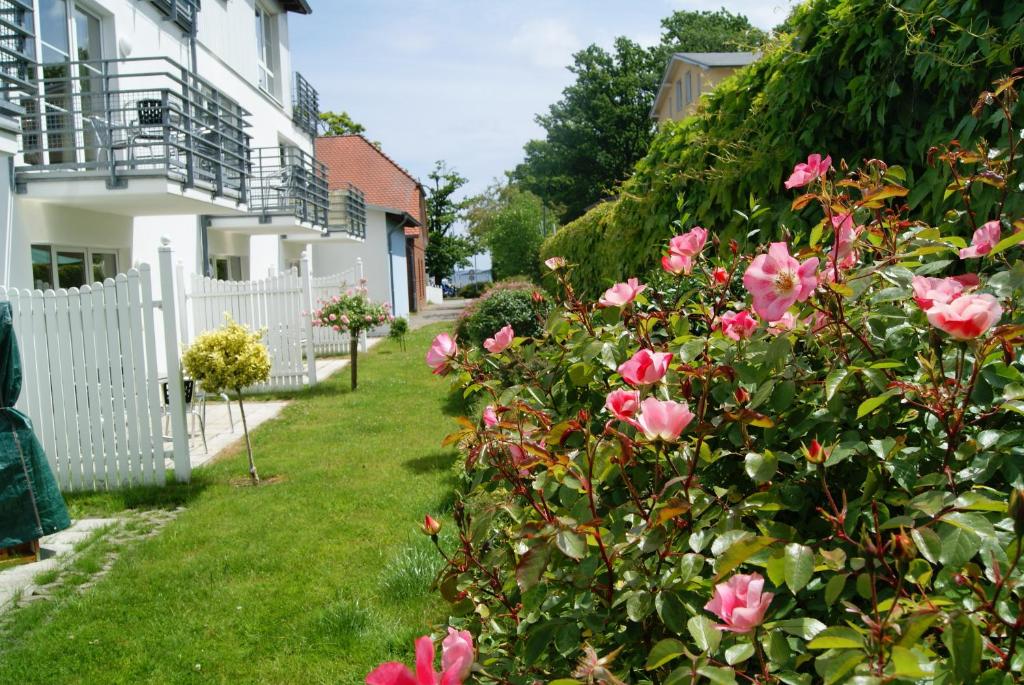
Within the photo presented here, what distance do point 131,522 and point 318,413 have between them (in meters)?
4.94

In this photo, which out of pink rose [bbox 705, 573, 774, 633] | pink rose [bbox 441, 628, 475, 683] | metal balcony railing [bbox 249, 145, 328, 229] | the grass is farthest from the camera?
metal balcony railing [bbox 249, 145, 328, 229]

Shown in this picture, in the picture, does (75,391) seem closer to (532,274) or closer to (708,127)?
(708,127)

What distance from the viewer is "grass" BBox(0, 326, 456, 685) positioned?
4039 mm

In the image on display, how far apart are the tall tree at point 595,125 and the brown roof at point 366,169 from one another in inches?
858

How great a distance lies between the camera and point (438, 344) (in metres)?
2.10

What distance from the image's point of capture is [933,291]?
1.33 meters

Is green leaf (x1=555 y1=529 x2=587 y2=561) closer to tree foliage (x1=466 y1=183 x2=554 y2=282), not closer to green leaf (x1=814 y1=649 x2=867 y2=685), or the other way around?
Result: green leaf (x1=814 y1=649 x2=867 y2=685)

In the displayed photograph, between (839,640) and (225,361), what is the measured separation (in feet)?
24.4

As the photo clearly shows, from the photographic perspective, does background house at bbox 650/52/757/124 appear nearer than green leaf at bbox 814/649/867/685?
No

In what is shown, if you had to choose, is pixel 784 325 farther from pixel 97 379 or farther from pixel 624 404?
pixel 97 379

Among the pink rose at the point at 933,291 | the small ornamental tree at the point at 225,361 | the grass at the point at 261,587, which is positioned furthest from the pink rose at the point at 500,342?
the small ornamental tree at the point at 225,361

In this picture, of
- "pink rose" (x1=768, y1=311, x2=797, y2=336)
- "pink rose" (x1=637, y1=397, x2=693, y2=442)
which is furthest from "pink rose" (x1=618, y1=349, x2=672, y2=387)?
"pink rose" (x1=768, y1=311, x2=797, y2=336)

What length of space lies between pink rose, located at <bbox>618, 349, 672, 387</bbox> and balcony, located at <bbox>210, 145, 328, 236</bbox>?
1363cm

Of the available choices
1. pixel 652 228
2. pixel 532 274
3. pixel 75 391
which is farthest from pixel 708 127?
pixel 532 274
